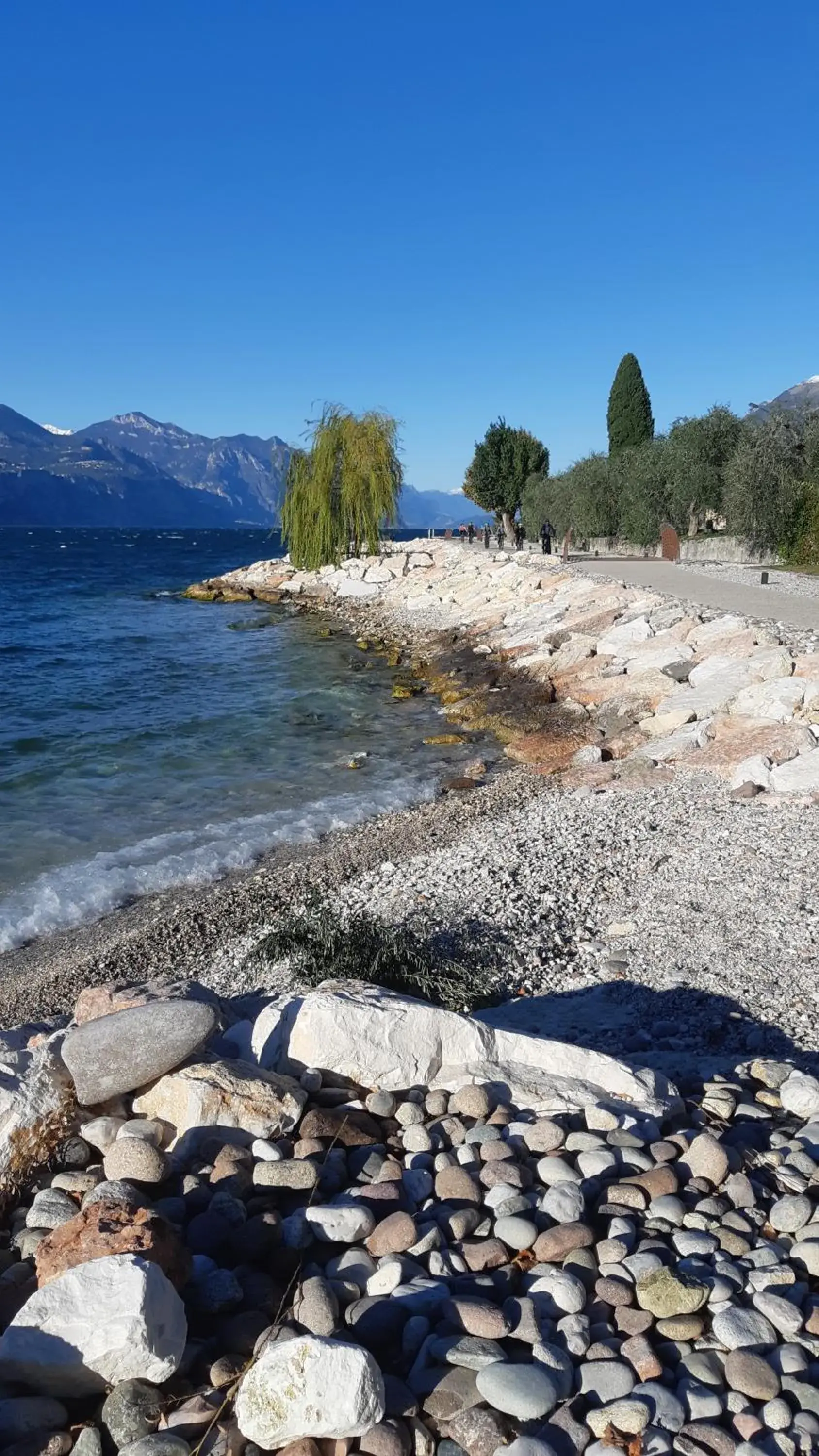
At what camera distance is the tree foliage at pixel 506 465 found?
47.5m

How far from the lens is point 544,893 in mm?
7242

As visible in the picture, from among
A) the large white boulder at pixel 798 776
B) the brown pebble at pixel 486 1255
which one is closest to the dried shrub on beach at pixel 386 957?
the brown pebble at pixel 486 1255

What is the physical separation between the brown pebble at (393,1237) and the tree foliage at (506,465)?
45.6 metres

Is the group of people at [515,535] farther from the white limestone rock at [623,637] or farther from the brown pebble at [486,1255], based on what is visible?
the brown pebble at [486,1255]

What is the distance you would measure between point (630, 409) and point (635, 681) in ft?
142

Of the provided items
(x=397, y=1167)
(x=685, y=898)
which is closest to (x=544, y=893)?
(x=685, y=898)

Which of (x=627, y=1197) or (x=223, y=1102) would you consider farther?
(x=223, y=1102)

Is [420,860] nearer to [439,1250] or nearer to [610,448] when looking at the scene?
[439,1250]

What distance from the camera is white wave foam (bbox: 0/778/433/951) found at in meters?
8.36

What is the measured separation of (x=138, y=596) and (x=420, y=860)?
125ft

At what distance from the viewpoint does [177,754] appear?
14.2 metres

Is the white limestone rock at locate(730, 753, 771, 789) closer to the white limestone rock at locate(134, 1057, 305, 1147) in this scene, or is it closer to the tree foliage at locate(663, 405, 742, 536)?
the white limestone rock at locate(134, 1057, 305, 1147)

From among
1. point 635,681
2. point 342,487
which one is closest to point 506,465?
point 342,487

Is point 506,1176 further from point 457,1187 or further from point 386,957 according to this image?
point 386,957
